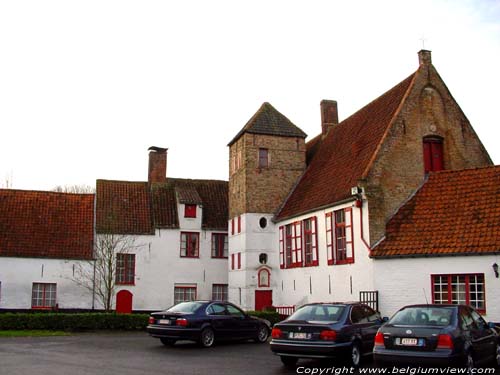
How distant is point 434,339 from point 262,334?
873 cm

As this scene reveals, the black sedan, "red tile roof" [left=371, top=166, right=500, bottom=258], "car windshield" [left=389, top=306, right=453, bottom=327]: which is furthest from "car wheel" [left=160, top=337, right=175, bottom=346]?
"car windshield" [left=389, top=306, right=453, bottom=327]

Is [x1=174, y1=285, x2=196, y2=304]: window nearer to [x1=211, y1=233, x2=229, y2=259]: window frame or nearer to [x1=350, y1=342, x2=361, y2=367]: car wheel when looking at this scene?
[x1=211, y1=233, x2=229, y2=259]: window frame

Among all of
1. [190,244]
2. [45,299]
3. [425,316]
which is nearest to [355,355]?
[425,316]

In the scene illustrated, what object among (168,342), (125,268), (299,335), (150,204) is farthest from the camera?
(150,204)

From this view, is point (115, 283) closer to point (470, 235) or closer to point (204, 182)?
point (204, 182)

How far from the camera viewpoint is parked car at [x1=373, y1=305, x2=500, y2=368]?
407 inches

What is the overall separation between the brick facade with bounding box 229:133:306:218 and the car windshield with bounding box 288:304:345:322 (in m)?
16.6

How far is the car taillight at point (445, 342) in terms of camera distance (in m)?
10.3

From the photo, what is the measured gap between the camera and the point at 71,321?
74.1ft

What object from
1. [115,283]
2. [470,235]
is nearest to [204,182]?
[115,283]

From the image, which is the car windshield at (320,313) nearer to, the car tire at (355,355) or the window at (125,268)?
the car tire at (355,355)

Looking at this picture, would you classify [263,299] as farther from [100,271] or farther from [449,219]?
[449,219]

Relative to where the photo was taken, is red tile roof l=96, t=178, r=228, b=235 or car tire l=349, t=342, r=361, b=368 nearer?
car tire l=349, t=342, r=361, b=368

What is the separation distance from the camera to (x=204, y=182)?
38406 mm
